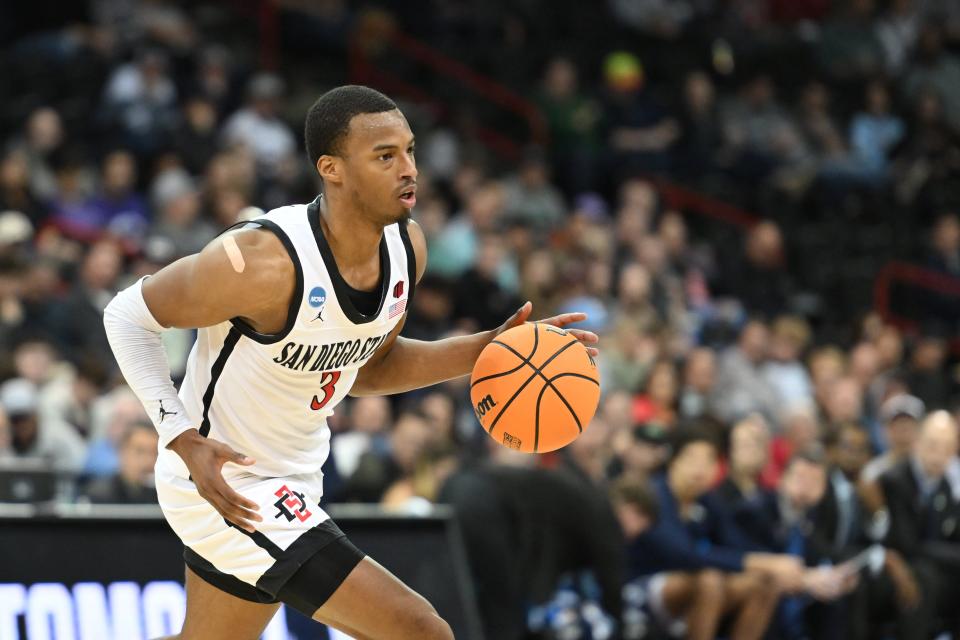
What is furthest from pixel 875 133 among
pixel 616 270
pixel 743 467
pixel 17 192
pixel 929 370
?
pixel 17 192

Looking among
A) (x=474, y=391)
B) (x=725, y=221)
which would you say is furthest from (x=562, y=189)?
(x=474, y=391)

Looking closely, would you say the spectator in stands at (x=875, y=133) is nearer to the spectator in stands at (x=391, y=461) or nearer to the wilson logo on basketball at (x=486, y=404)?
the spectator in stands at (x=391, y=461)

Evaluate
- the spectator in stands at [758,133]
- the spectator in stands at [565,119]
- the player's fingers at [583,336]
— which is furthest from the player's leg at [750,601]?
the spectator in stands at [758,133]

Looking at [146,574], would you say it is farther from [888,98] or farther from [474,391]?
[888,98]

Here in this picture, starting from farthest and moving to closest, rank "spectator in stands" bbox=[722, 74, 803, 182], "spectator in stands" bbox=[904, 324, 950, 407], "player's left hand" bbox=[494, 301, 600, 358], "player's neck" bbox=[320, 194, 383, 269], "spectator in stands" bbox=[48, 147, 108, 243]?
"spectator in stands" bbox=[722, 74, 803, 182] → "spectator in stands" bbox=[904, 324, 950, 407] → "spectator in stands" bbox=[48, 147, 108, 243] → "player's left hand" bbox=[494, 301, 600, 358] → "player's neck" bbox=[320, 194, 383, 269]

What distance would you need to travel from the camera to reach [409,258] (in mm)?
4945

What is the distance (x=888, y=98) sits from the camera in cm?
1834

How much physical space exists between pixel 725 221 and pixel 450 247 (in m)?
4.49

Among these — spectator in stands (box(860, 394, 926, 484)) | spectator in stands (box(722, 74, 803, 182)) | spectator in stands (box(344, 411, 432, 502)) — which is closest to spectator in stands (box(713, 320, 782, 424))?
spectator in stands (box(860, 394, 926, 484))

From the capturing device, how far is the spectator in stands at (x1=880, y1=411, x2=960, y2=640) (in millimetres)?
9836

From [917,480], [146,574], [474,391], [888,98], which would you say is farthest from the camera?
[888,98]

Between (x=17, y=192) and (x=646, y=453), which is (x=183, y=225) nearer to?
(x=17, y=192)

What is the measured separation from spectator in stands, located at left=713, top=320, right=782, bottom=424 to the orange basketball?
25.1 ft

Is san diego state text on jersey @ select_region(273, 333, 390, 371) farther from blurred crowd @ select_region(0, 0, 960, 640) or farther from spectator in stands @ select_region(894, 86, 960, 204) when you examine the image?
spectator in stands @ select_region(894, 86, 960, 204)
